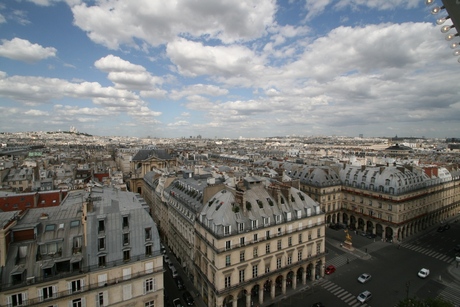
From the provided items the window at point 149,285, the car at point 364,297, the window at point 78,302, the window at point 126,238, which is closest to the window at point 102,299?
the window at point 78,302

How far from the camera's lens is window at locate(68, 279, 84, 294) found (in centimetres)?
2775

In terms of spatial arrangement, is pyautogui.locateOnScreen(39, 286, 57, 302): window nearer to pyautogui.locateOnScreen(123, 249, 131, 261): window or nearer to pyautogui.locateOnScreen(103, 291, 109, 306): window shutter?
pyautogui.locateOnScreen(103, 291, 109, 306): window shutter

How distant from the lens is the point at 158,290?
31.8m

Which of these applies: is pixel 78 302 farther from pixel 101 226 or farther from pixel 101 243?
Result: pixel 101 226

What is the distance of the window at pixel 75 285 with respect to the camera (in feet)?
91.0

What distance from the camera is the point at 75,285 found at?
28016mm

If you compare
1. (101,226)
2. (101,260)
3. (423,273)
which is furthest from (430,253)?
(101,226)

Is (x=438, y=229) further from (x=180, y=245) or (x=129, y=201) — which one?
(x=129, y=201)

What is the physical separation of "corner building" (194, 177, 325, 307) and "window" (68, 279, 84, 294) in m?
16.3

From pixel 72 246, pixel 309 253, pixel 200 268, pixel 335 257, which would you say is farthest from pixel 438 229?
pixel 72 246

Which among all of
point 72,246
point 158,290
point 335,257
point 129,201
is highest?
point 129,201

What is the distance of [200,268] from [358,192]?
168 ft

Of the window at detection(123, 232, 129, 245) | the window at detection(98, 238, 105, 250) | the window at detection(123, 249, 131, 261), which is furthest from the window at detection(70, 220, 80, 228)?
the window at detection(123, 249, 131, 261)

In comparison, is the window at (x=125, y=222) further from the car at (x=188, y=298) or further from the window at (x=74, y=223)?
the car at (x=188, y=298)
